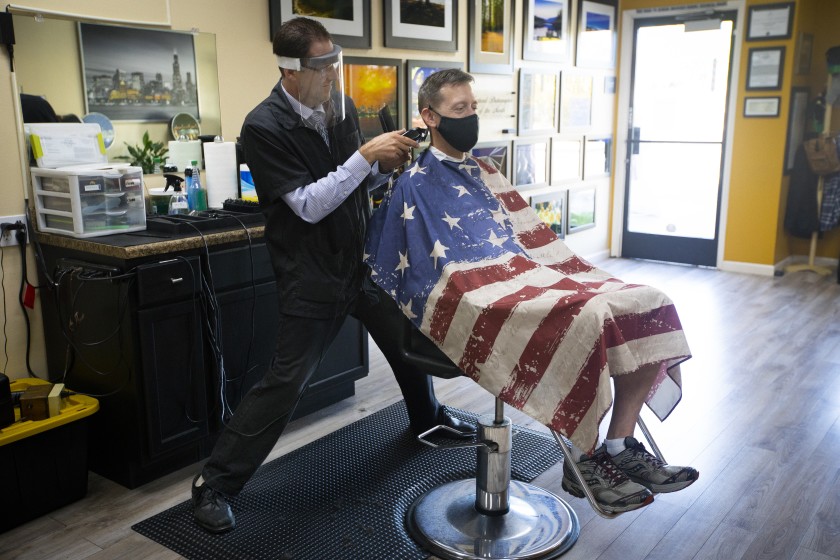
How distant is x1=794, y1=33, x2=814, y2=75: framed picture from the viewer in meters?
5.27

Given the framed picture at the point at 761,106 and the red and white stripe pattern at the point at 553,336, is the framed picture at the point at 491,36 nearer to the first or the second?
the framed picture at the point at 761,106

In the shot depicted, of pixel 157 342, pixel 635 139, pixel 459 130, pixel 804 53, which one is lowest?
pixel 157 342

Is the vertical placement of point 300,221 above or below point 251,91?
below

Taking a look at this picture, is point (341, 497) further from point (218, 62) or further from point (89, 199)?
point (218, 62)

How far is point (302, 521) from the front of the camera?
2.25m

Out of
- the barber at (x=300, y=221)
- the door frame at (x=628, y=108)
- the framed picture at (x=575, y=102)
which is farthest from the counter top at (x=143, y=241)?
the door frame at (x=628, y=108)

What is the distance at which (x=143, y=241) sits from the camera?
94.0 inches

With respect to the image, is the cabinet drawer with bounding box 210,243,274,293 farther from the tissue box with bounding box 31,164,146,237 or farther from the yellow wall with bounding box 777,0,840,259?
the yellow wall with bounding box 777,0,840,259

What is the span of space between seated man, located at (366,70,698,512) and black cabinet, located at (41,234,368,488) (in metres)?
0.69

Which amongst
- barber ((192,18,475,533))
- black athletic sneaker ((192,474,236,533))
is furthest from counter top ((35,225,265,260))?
black athletic sneaker ((192,474,236,533))

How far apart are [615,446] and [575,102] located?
396 cm

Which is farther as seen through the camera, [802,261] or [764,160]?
[802,261]

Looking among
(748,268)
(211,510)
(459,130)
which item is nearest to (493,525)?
(211,510)

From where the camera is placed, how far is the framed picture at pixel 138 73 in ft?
8.77
